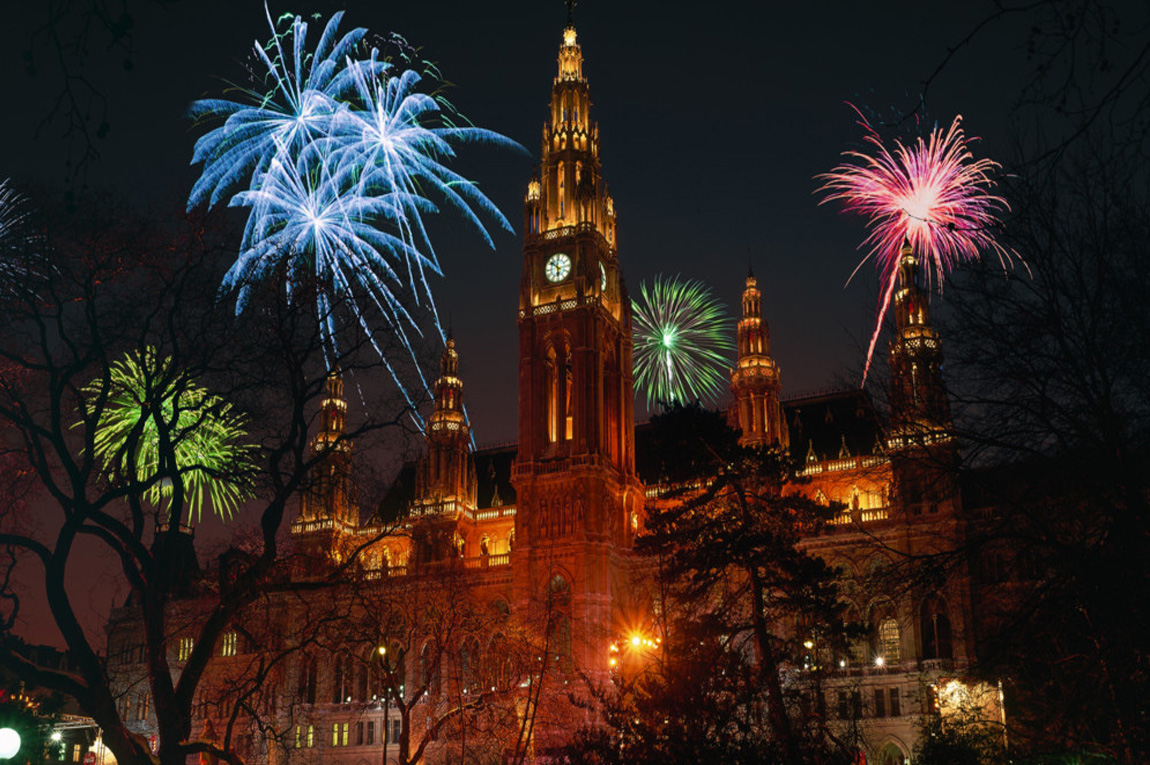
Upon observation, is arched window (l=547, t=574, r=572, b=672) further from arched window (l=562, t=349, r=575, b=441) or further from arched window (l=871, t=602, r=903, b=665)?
arched window (l=871, t=602, r=903, b=665)

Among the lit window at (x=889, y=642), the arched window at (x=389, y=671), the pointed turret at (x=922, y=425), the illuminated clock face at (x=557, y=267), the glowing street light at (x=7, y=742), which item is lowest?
the glowing street light at (x=7, y=742)

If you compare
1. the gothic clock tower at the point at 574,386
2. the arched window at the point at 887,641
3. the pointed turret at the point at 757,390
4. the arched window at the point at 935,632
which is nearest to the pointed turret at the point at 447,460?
the gothic clock tower at the point at 574,386

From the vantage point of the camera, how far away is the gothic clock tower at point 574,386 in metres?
69.6

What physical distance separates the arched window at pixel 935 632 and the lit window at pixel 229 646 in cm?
4661

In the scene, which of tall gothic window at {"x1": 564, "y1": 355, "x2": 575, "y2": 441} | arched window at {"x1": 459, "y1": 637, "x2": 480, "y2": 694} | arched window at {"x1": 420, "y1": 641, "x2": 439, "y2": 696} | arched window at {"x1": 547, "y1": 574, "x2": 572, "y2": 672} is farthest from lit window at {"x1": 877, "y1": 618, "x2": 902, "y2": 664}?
arched window at {"x1": 420, "y1": 641, "x2": 439, "y2": 696}

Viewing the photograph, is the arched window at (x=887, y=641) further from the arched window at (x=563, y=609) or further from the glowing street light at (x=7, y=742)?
the glowing street light at (x=7, y=742)

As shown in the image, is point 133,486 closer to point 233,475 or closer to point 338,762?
point 233,475

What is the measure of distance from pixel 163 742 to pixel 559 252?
198ft

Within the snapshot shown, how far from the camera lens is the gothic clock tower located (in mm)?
69562

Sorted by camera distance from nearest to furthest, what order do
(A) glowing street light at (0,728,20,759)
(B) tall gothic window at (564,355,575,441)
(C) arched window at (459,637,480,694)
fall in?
(A) glowing street light at (0,728,20,759) < (C) arched window at (459,637,480,694) < (B) tall gothic window at (564,355,575,441)

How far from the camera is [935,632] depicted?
2495 inches

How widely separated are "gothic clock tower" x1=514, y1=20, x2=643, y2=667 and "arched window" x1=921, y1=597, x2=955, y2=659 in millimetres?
18847

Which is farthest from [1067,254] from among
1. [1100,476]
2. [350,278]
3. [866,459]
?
[866,459]

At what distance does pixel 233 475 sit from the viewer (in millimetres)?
20844
